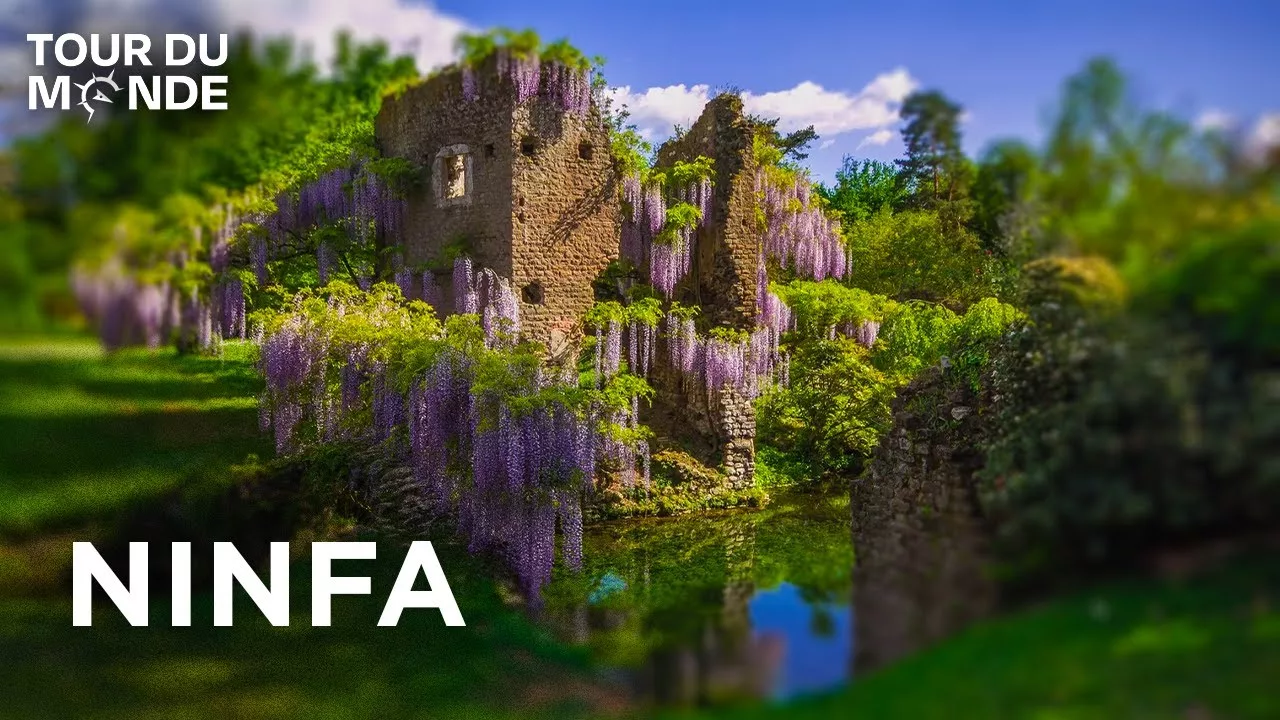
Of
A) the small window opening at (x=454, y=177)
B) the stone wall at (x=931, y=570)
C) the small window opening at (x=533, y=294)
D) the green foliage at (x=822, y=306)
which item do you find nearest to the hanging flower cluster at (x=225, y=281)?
the stone wall at (x=931, y=570)

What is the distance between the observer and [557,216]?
12.5 metres

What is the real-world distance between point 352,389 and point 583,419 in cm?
268

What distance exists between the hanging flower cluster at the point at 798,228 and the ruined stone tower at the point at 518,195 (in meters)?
3.24

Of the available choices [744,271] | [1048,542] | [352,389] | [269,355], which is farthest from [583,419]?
[1048,542]

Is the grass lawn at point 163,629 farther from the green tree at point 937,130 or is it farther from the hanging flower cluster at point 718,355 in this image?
the hanging flower cluster at point 718,355

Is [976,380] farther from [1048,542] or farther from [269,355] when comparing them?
[269,355]

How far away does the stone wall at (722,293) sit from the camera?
13578mm

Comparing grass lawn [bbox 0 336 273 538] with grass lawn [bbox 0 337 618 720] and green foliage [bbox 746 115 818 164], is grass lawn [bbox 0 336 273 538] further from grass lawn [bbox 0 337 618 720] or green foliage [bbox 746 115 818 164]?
green foliage [bbox 746 115 818 164]

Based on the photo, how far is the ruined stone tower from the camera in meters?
12.1

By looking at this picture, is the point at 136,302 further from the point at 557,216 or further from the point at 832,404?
the point at 832,404

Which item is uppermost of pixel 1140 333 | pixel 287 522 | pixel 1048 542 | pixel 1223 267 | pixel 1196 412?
pixel 1223 267

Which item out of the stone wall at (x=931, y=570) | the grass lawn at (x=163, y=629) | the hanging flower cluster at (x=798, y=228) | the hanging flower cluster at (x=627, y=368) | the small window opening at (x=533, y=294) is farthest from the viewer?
the hanging flower cluster at (x=798, y=228)

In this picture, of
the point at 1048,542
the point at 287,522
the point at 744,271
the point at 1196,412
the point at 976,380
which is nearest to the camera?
the point at 1196,412

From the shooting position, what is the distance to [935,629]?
2.64 m
